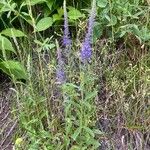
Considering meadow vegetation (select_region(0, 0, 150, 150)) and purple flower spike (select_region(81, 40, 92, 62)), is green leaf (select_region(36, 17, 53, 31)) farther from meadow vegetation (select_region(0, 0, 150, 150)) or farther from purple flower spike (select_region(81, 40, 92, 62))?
purple flower spike (select_region(81, 40, 92, 62))

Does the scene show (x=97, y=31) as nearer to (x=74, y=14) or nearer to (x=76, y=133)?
(x=74, y=14)

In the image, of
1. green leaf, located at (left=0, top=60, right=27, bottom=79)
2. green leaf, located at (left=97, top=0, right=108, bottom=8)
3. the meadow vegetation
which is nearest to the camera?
the meadow vegetation

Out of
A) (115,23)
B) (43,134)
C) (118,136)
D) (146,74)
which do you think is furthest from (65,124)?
(115,23)

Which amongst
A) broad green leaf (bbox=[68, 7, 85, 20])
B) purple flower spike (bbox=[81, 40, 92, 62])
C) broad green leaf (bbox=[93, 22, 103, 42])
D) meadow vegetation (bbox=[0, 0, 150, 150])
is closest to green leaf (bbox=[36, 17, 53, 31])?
meadow vegetation (bbox=[0, 0, 150, 150])

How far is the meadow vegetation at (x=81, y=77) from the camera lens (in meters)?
2.12

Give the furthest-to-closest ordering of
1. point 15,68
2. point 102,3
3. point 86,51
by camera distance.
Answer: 1. point 102,3
2. point 15,68
3. point 86,51

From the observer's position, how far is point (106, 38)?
2688 millimetres

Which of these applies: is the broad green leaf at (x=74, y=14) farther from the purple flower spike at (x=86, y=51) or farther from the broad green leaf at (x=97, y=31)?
the purple flower spike at (x=86, y=51)

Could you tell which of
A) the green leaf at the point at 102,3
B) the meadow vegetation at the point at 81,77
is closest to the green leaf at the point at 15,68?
the meadow vegetation at the point at 81,77

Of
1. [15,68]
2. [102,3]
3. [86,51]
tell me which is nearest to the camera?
[86,51]

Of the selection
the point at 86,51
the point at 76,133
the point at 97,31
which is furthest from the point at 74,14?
the point at 76,133

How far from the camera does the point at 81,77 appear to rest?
6.64ft

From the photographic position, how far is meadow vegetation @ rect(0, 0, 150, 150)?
2.12 m

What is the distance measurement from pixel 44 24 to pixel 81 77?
0.73 metres
